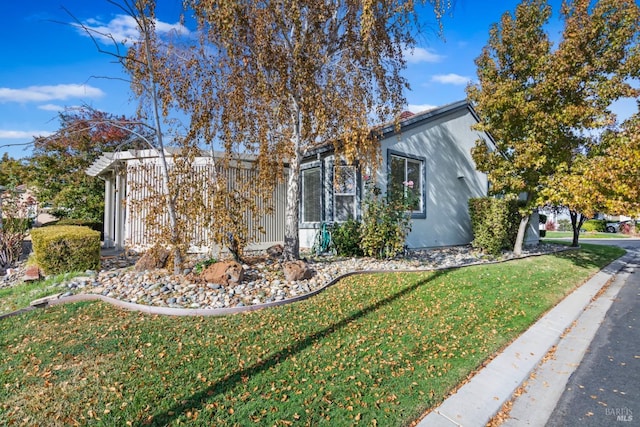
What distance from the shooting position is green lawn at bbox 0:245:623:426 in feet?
8.64

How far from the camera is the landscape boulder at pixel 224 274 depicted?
5668mm

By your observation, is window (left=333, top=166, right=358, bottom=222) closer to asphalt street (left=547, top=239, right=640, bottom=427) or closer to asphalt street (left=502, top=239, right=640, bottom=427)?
asphalt street (left=502, top=239, right=640, bottom=427)

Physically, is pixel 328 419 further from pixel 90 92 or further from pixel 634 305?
pixel 634 305

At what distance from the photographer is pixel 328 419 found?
8.36 feet

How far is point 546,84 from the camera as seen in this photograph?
8766 millimetres

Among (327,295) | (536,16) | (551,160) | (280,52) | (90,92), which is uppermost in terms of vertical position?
(536,16)

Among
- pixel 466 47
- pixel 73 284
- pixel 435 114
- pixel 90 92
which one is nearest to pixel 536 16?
pixel 466 47

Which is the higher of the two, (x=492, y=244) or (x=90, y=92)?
(x=90, y=92)

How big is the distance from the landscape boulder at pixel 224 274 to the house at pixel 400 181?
3612 millimetres

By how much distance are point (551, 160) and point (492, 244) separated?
296 centimetres

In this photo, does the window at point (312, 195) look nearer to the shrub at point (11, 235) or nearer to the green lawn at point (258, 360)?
the green lawn at point (258, 360)

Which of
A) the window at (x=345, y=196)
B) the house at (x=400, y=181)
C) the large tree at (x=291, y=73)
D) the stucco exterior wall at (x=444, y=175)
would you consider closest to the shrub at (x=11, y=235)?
the house at (x=400, y=181)

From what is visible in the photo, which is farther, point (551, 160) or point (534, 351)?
point (551, 160)

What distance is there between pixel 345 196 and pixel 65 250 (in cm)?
691
